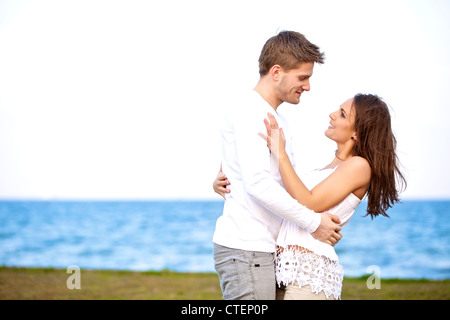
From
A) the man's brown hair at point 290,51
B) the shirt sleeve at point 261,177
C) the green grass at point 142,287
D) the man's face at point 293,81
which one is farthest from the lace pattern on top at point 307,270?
the green grass at point 142,287

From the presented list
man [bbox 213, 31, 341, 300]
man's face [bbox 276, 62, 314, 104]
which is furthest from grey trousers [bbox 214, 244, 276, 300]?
man's face [bbox 276, 62, 314, 104]

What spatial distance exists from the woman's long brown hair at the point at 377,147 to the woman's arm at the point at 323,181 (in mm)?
68

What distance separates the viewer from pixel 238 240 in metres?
2.77

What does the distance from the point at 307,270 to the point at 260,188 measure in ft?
1.89

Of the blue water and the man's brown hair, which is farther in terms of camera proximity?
the blue water

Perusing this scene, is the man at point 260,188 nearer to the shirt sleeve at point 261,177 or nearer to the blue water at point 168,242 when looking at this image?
the shirt sleeve at point 261,177

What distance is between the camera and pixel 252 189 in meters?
2.64

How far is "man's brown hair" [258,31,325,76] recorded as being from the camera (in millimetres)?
2854

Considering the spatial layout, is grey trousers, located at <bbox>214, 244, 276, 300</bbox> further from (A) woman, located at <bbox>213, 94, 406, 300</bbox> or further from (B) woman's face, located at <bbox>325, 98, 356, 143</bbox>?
(B) woman's face, located at <bbox>325, 98, 356, 143</bbox>

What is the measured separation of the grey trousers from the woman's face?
0.90 m
